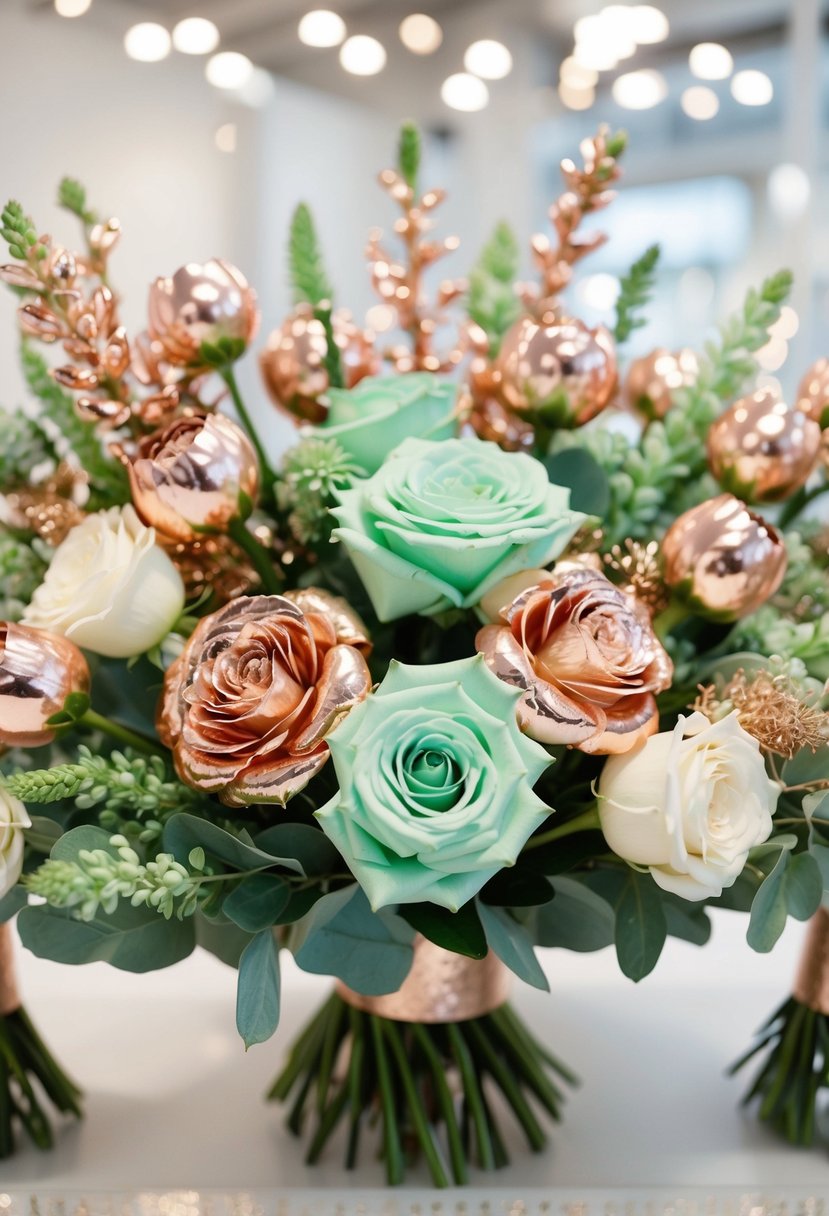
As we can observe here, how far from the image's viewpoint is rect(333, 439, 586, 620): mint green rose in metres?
0.43

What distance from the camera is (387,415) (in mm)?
511

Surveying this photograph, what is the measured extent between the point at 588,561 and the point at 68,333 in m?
0.27

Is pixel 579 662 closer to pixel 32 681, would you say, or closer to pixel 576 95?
pixel 32 681

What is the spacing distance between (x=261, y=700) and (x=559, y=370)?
0.24 meters

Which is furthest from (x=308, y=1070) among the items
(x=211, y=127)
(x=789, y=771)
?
(x=211, y=127)

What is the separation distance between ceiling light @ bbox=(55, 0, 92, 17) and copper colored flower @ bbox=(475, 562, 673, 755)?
8.35 feet

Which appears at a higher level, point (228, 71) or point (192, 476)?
point (228, 71)

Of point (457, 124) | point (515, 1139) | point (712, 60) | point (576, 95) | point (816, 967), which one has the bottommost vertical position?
point (515, 1139)

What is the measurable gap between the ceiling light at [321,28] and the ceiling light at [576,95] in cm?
64

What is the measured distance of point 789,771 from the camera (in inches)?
18.2

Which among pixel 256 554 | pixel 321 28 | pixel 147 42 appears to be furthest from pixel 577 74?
pixel 256 554

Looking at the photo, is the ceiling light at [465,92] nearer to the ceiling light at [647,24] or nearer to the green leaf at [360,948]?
the ceiling light at [647,24]

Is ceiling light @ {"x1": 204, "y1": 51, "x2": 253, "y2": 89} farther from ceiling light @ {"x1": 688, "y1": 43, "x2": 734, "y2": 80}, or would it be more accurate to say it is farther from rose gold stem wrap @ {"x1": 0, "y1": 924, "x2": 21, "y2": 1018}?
rose gold stem wrap @ {"x1": 0, "y1": 924, "x2": 21, "y2": 1018}

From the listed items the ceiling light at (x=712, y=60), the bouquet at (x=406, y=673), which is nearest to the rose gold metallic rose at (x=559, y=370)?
the bouquet at (x=406, y=673)
